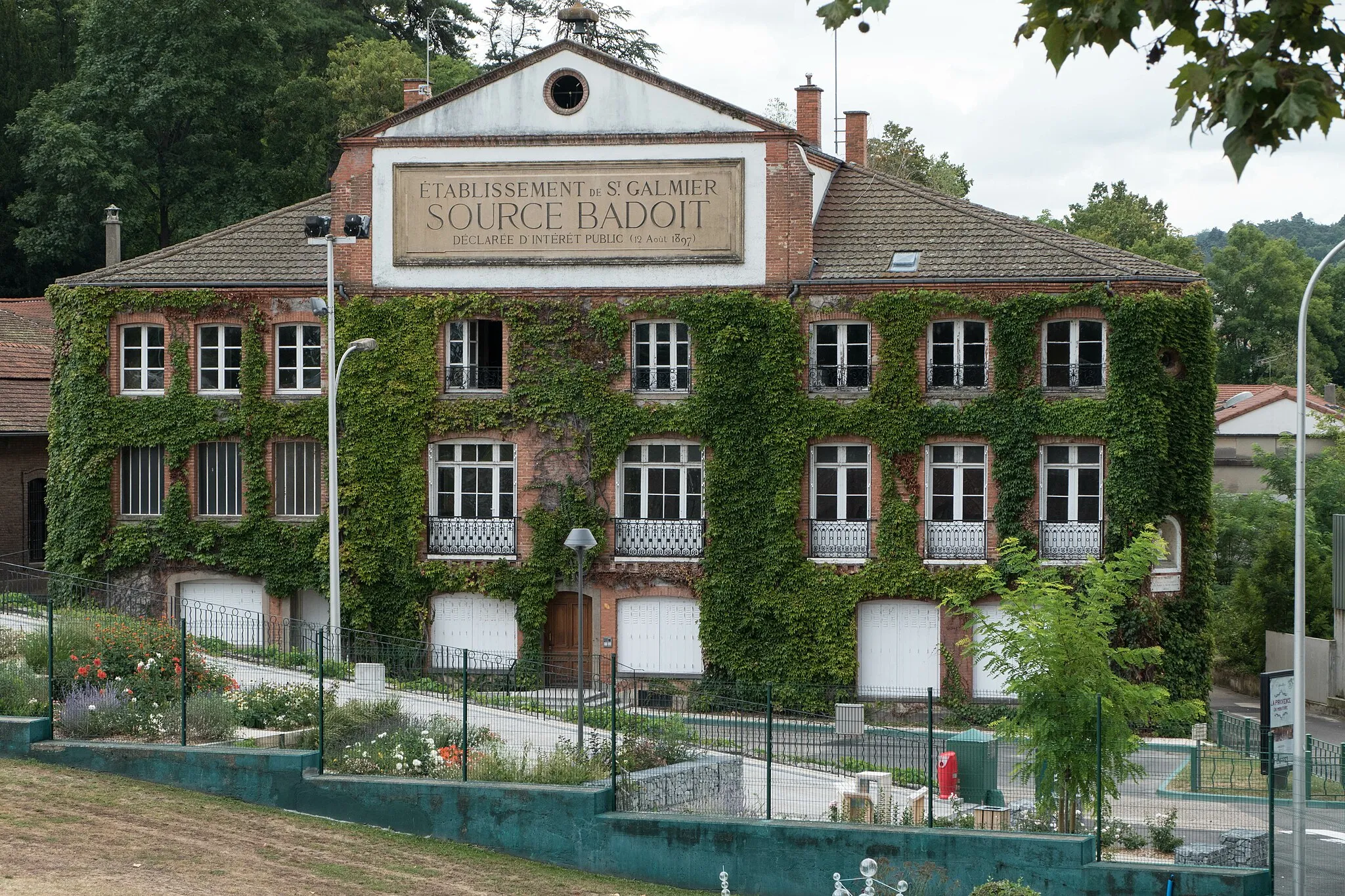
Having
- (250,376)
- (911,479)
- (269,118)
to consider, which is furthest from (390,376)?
(269,118)

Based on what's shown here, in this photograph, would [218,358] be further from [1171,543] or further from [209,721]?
[1171,543]

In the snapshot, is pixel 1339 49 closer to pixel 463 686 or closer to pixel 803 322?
pixel 463 686

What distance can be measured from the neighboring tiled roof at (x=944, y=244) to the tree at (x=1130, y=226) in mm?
39762

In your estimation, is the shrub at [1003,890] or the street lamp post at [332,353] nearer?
the shrub at [1003,890]

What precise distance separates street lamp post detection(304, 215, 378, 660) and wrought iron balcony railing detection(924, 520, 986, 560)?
1238 cm

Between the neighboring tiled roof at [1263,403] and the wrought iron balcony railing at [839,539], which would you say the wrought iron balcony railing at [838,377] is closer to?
the wrought iron balcony railing at [839,539]

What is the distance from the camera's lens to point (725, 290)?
36250mm

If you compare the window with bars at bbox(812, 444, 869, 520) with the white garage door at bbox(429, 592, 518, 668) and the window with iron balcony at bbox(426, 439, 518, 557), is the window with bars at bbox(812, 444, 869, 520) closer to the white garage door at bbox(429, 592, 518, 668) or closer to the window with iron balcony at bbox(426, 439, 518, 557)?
the window with iron balcony at bbox(426, 439, 518, 557)

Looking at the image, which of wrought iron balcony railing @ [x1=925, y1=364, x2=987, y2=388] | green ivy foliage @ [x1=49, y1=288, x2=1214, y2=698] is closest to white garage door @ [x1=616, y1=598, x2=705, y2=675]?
green ivy foliage @ [x1=49, y1=288, x2=1214, y2=698]

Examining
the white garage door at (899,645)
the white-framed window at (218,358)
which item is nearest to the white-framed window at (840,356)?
the white garage door at (899,645)

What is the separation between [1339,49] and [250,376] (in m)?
31.9

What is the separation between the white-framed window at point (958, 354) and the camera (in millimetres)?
35781

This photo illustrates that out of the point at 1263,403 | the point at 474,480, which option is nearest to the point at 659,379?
the point at 474,480

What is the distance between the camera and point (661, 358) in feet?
121
